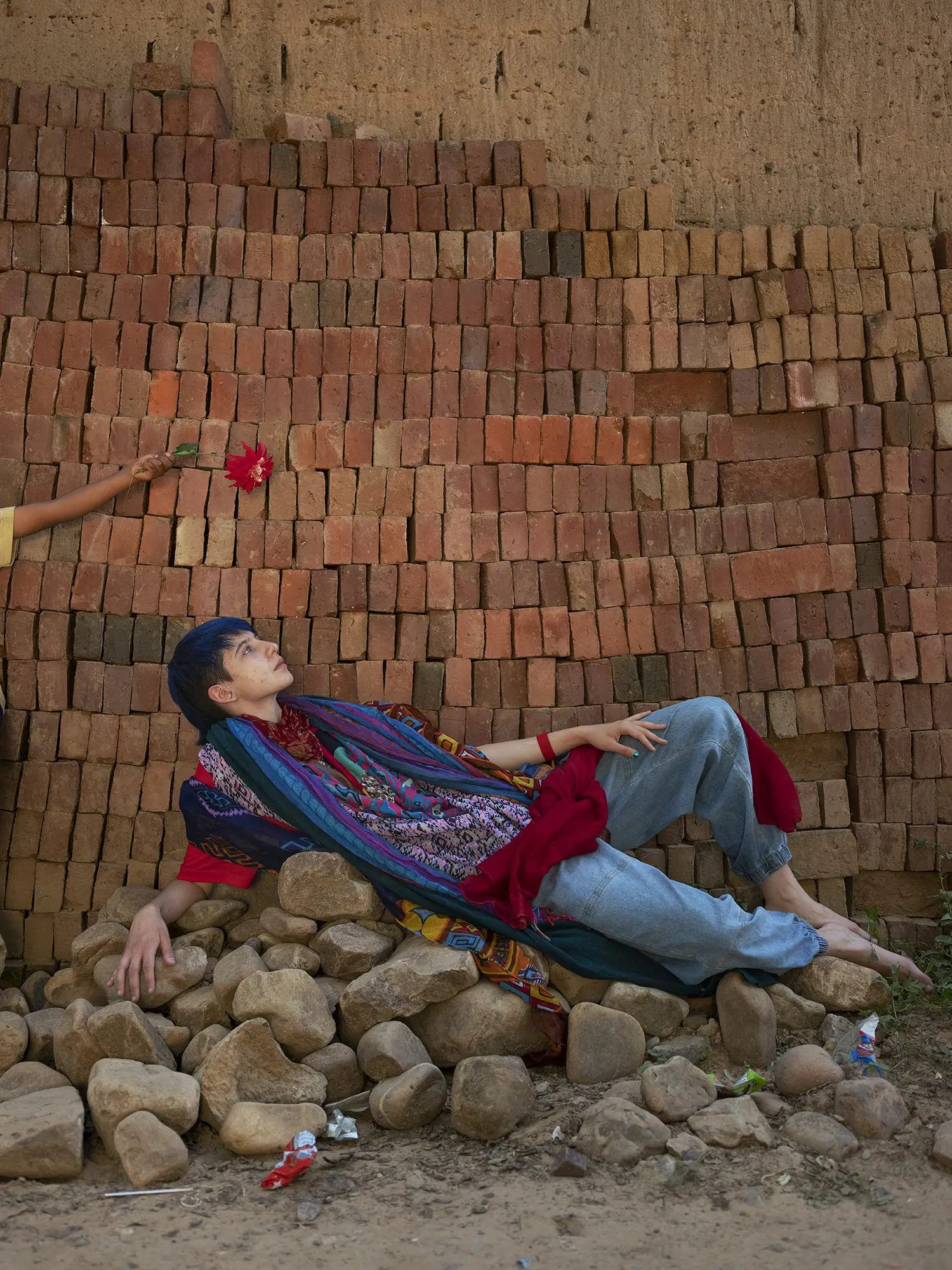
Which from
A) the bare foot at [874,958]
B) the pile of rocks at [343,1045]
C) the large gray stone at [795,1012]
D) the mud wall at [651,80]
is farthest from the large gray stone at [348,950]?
the mud wall at [651,80]

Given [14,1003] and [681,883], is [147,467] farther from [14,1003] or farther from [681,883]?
[681,883]

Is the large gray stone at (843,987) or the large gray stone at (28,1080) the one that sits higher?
the large gray stone at (843,987)

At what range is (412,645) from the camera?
13.2 ft

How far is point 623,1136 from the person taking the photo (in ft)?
8.73

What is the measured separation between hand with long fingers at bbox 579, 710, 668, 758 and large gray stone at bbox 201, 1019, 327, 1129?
56.1 inches

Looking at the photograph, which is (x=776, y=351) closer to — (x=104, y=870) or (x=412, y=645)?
(x=412, y=645)

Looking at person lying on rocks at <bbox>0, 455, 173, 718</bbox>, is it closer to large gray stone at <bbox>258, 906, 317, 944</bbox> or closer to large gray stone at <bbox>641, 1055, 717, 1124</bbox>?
large gray stone at <bbox>258, 906, 317, 944</bbox>

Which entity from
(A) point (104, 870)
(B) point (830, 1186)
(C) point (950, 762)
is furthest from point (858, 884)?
(A) point (104, 870)

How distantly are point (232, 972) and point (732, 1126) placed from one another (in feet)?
5.05

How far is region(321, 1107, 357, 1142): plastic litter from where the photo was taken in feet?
9.29

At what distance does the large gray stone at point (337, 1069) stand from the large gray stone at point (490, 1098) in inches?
13.9

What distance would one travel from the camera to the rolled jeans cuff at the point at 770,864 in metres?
3.68

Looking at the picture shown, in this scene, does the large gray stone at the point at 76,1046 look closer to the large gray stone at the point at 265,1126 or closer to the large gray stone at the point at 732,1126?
the large gray stone at the point at 265,1126

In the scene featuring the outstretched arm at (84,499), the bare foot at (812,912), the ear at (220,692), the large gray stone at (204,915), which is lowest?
the large gray stone at (204,915)
